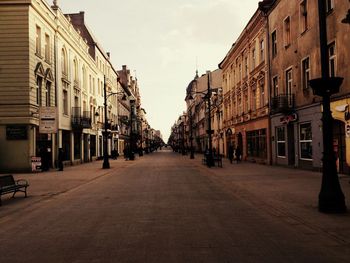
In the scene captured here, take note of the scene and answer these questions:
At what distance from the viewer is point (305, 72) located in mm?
24703

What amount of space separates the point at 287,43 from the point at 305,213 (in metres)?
19.8

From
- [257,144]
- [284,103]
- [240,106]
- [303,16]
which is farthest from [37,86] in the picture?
[240,106]

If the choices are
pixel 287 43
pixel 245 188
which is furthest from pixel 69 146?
pixel 245 188

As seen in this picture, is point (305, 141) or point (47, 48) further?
point (47, 48)

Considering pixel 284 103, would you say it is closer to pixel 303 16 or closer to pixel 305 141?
pixel 305 141

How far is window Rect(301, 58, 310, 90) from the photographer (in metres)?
24.2

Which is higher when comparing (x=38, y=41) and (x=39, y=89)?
(x=38, y=41)

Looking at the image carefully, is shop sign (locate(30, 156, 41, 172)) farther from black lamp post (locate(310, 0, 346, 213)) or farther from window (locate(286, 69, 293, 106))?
black lamp post (locate(310, 0, 346, 213))

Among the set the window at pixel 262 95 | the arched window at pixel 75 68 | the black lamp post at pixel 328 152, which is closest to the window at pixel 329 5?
the black lamp post at pixel 328 152

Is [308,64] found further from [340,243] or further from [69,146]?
[69,146]

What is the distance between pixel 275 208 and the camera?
36.0ft

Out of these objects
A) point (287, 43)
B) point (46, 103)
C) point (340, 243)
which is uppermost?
point (287, 43)

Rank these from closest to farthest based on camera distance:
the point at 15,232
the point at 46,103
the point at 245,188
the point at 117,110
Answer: the point at 15,232, the point at 245,188, the point at 46,103, the point at 117,110

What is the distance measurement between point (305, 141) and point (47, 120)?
15.4 meters
